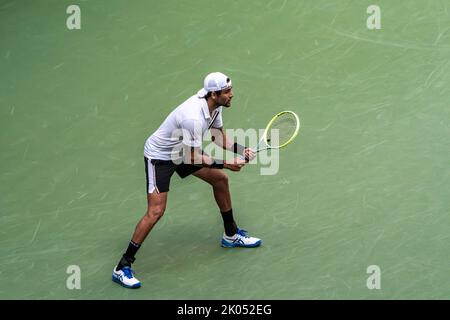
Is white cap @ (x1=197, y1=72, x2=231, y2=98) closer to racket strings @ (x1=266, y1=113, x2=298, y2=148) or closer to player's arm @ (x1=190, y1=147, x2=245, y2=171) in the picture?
player's arm @ (x1=190, y1=147, x2=245, y2=171)

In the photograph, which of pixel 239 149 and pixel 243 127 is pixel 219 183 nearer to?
pixel 239 149

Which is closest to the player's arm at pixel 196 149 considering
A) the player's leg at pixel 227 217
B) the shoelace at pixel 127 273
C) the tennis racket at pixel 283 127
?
the player's leg at pixel 227 217

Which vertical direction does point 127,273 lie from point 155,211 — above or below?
below

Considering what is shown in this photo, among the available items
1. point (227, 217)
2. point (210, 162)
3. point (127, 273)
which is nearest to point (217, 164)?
point (210, 162)

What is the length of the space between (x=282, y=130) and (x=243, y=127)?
1596mm

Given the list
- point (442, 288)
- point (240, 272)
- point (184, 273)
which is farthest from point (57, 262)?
point (442, 288)

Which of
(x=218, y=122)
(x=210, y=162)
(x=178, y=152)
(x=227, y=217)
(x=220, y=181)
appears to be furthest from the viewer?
(x=227, y=217)

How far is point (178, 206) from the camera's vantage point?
320 inches

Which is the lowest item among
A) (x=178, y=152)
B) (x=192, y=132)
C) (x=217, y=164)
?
(x=217, y=164)

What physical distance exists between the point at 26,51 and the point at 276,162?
128 inches

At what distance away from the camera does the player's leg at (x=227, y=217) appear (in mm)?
7391

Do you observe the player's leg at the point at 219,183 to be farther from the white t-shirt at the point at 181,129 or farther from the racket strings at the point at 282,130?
the racket strings at the point at 282,130

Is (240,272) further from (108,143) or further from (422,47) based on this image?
(422,47)

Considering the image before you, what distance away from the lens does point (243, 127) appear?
895cm
